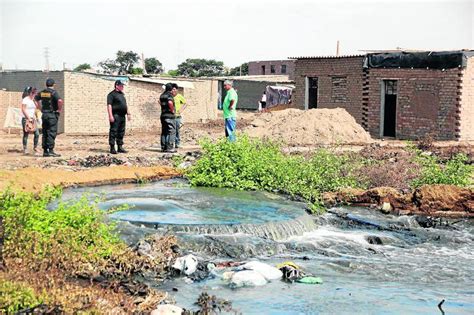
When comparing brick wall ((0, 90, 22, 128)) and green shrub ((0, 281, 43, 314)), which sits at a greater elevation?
brick wall ((0, 90, 22, 128))

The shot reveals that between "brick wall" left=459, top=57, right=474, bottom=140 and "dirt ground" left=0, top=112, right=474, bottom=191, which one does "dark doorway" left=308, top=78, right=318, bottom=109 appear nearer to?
"dirt ground" left=0, top=112, right=474, bottom=191

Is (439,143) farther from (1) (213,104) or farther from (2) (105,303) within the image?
(2) (105,303)

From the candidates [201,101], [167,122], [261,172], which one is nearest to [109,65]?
[201,101]

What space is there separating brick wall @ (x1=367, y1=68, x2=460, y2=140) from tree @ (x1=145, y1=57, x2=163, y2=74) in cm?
3409

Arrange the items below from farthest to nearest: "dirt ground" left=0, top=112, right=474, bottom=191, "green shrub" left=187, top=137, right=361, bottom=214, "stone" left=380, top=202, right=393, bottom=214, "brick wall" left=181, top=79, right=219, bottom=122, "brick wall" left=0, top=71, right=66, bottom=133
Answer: "brick wall" left=181, top=79, right=219, bottom=122
"brick wall" left=0, top=71, right=66, bottom=133
"green shrub" left=187, top=137, right=361, bottom=214
"dirt ground" left=0, top=112, right=474, bottom=191
"stone" left=380, top=202, right=393, bottom=214

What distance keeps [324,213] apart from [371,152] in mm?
6632

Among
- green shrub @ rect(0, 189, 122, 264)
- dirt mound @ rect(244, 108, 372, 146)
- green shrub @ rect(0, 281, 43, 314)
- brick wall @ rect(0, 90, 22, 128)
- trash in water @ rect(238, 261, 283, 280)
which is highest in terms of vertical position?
brick wall @ rect(0, 90, 22, 128)

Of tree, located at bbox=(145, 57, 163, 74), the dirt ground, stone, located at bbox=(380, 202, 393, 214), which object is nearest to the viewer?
stone, located at bbox=(380, 202, 393, 214)

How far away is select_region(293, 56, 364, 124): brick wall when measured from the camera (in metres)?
A: 27.0

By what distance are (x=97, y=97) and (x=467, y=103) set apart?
1222 centimetres

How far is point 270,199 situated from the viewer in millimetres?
13016

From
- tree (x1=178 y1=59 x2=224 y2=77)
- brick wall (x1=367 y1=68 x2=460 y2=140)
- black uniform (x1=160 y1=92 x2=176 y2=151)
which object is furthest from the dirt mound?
tree (x1=178 y1=59 x2=224 y2=77)

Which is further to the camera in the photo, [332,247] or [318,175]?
[318,175]

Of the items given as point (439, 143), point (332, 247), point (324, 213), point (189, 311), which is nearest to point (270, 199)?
point (324, 213)
